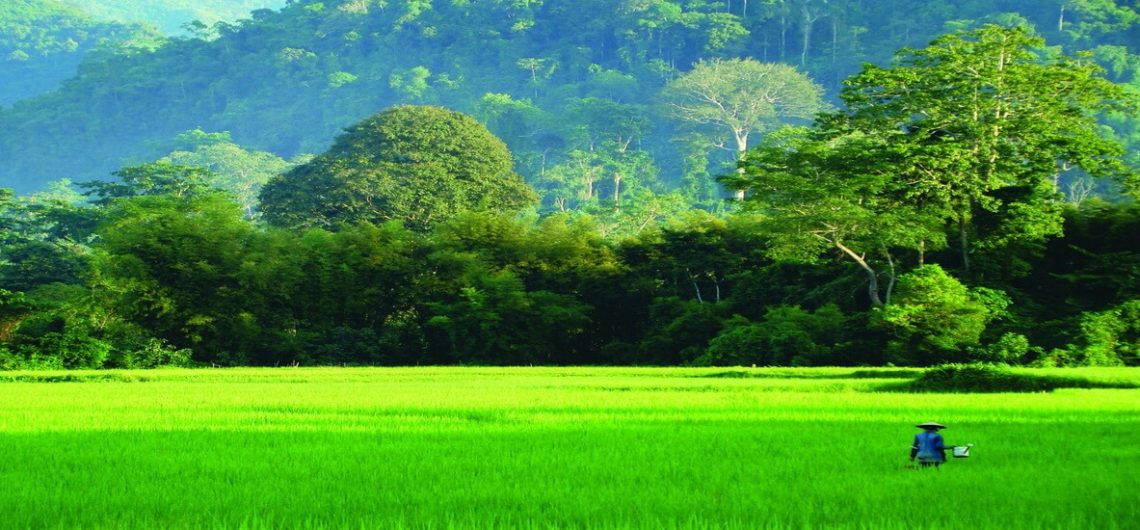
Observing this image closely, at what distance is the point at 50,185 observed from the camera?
323ft

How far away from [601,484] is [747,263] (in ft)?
102

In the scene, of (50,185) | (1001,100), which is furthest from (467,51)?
(1001,100)

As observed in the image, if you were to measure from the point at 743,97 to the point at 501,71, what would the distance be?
39673mm

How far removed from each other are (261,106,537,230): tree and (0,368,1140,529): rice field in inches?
1220

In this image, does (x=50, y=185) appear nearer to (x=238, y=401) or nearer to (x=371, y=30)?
(x=371, y=30)

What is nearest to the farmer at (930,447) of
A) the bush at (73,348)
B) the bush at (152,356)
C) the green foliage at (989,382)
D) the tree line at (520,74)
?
the green foliage at (989,382)

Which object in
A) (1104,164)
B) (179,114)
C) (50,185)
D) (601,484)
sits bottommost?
(601,484)

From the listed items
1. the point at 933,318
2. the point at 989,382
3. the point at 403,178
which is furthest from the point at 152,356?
the point at 989,382

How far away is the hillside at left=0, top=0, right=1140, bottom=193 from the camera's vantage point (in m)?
86.7

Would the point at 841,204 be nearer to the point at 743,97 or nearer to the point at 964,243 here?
the point at 964,243

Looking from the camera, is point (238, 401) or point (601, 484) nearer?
point (601, 484)

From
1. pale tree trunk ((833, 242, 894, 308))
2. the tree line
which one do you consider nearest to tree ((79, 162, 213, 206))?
the tree line

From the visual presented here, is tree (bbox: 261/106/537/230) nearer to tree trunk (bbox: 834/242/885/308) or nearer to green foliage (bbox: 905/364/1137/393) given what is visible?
tree trunk (bbox: 834/242/885/308)

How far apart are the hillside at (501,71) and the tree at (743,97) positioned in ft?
8.85
